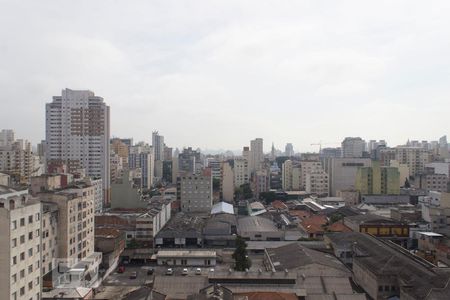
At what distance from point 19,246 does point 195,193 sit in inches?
1154

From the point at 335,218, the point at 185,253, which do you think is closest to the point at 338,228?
the point at 335,218

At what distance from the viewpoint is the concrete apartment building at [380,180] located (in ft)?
165

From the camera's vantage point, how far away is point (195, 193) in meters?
42.4

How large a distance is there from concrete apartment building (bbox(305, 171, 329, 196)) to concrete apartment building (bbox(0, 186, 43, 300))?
150ft

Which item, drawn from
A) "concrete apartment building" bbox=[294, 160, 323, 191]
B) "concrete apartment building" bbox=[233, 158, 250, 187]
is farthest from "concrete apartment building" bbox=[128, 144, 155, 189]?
"concrete apartment building" bbox=[294, 160, 323, 191]

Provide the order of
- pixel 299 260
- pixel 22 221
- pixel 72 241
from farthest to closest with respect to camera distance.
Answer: pixel 299 260 < pixel 72 241 < pixel 22 221

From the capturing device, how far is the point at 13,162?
4828cm

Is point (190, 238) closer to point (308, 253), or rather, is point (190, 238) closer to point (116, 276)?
point (116, 276)

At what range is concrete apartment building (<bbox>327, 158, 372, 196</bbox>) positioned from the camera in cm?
5731

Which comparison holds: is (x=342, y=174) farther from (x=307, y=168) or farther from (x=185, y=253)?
(x=185, y=253)

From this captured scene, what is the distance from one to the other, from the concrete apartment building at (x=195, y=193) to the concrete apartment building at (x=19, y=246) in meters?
27.5

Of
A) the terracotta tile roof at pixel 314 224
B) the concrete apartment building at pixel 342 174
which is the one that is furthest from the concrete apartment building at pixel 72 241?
the concrete apartment building at pixel 342 174

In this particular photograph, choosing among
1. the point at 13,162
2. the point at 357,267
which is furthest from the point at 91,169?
the point at 357,267

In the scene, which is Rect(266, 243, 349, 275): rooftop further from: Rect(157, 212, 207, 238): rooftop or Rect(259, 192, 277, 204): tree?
Rect(259, 192, 277, 204): tree
